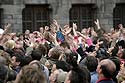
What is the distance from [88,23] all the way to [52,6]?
2.11m

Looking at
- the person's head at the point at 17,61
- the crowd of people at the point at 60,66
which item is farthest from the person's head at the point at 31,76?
the person's head at the point at 17,61

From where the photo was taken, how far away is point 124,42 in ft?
39.8

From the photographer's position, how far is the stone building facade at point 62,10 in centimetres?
2127

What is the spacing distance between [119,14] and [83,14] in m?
1.97

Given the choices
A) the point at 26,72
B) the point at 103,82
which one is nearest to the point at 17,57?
the point at 103,82

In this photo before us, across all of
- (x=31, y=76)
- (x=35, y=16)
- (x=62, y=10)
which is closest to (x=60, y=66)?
(x=31, y=76)

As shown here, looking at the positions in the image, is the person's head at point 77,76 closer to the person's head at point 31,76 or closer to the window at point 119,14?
the person's head at point 31,76

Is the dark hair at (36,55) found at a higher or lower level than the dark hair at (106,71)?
lower

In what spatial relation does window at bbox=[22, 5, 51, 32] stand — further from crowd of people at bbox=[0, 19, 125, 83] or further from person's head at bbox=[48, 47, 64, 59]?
person's head at bbox=[48, 47, 64, 59]

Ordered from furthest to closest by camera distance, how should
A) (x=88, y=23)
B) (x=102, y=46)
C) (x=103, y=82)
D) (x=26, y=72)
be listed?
1. (x=88, y=23)
2. (x=102, y=46)
3. (x=103, y=82)
4. (x=26, y=72)

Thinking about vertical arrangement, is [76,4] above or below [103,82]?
below

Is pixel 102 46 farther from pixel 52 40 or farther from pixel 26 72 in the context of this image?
pixel 26 72

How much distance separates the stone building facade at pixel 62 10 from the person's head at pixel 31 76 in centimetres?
1623

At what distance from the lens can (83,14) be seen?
22.9m
